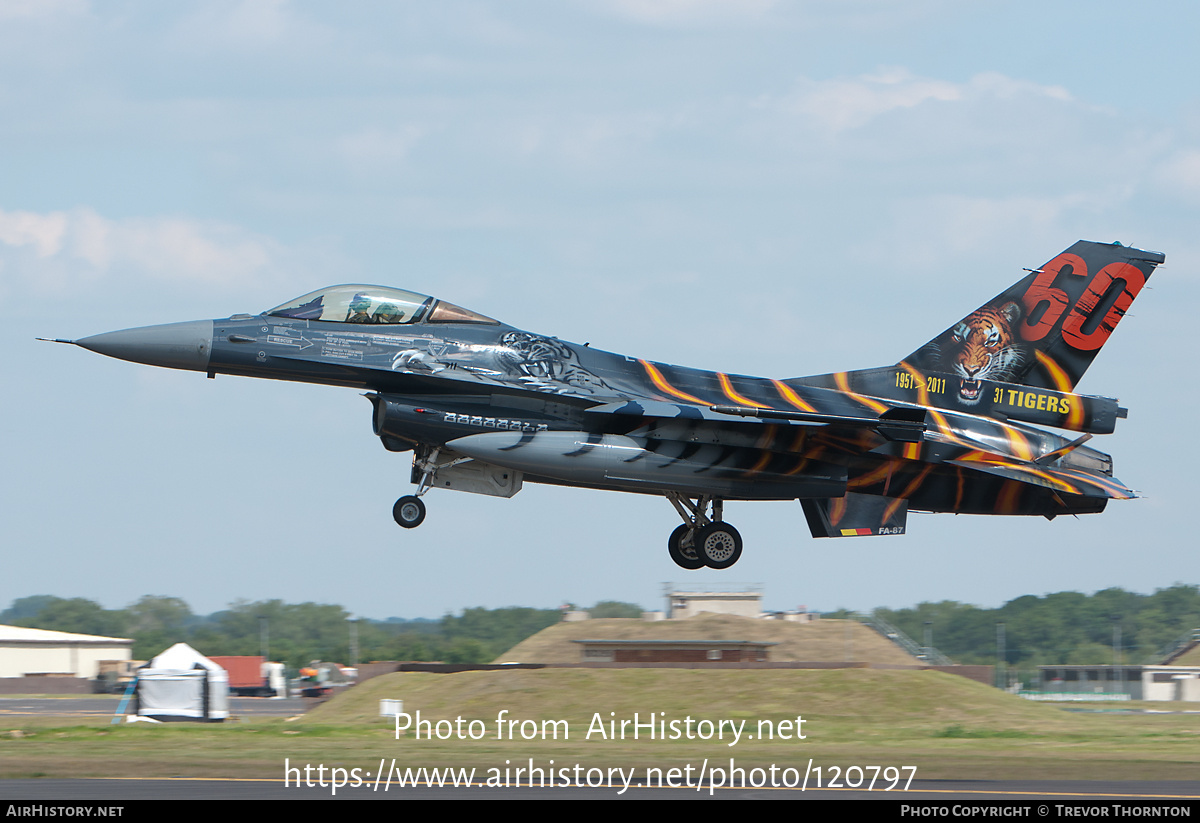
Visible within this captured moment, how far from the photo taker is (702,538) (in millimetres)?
26078

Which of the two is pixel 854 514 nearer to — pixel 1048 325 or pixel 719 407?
pixel 719 407

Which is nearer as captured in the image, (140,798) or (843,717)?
(140,798)

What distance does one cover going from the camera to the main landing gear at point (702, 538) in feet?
85.5

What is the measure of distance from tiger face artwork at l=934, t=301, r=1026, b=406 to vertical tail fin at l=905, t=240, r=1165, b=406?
20 mm

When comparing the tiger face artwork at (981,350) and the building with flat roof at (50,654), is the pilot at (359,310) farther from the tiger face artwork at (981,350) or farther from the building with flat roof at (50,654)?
the building with flat roof at (50,654)

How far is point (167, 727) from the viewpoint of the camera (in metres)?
38.3

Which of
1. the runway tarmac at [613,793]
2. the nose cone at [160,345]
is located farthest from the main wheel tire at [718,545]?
the nose cone at [160,345]

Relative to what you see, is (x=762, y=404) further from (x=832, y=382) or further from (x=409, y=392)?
→ (x=409, y=392)

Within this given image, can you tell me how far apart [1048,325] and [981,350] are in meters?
1.49

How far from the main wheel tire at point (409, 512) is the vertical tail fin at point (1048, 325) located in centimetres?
1022

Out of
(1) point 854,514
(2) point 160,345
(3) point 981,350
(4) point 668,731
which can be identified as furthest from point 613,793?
(4) point 668,731

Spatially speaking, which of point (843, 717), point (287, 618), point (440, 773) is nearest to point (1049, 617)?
point (287, 618)

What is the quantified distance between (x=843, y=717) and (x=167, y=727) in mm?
18348

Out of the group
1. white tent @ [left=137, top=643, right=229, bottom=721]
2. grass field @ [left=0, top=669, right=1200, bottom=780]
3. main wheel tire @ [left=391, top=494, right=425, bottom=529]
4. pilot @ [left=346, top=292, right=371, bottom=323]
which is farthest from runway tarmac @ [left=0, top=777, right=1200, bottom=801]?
white tent @ [left=137, top=643, right=229, bottom=721]
